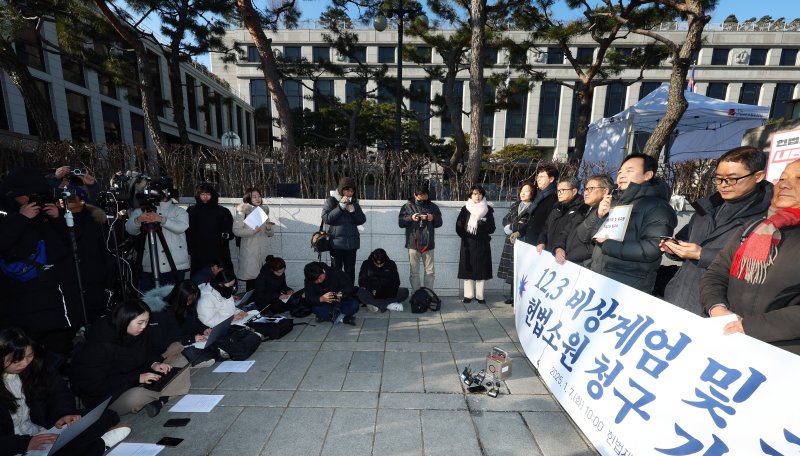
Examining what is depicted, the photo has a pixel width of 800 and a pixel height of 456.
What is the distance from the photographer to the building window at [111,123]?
2117 centimetres

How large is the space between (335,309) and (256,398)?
1878mm

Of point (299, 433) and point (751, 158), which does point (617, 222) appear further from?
point (299, 433)

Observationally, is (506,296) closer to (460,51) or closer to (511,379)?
(511,379)

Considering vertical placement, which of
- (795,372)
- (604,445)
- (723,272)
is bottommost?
(604,445)

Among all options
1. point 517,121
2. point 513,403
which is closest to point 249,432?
point 513,403

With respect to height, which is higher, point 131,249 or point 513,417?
point 131,249

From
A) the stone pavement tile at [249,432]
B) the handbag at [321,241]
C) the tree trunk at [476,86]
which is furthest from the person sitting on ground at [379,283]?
the tree trunk at [476,86]

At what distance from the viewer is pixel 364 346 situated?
13.5 ft

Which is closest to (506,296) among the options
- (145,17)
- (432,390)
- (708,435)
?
(432,390)

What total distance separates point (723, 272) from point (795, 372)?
0.78 meters

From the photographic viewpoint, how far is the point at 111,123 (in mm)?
21688

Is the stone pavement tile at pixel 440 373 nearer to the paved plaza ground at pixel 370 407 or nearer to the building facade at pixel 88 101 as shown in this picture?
the paved plaza ground at pixel 370 407

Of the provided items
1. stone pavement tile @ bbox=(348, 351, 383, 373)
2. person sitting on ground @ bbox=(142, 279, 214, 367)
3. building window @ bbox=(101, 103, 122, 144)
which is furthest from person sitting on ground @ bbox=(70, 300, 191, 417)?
building window @ bbox=(101, 103, 122, 144)

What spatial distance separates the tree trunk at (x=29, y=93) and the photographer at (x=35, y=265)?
7.51 m
